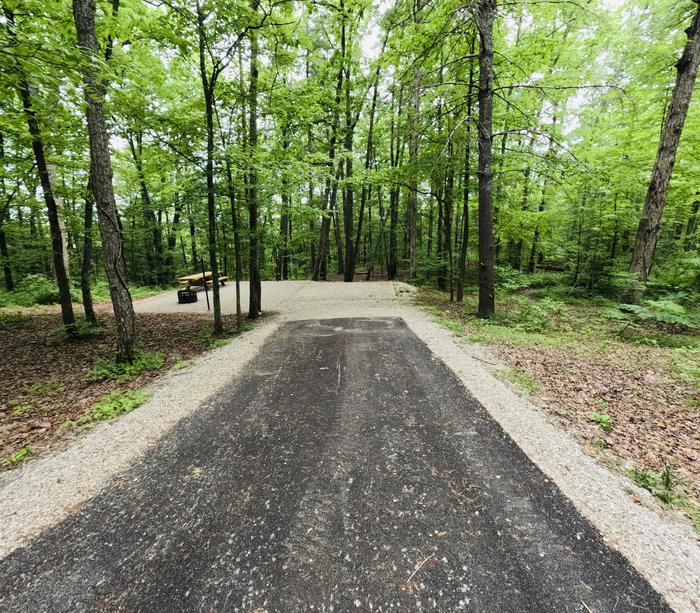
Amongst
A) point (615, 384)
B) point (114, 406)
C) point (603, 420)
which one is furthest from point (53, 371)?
point (615, 384)

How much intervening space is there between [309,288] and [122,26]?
1095 centimetres

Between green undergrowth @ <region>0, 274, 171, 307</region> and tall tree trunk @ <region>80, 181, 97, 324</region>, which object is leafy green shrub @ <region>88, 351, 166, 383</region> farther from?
green undergrowth @ <region>0, 274, 171, 307</region>

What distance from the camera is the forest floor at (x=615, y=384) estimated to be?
3176 mm

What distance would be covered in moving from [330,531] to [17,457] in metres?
3.81

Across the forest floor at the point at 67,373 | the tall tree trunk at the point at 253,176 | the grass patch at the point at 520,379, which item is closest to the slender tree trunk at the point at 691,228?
the grass patch at the point at 520,379

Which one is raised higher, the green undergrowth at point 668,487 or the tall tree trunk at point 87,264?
the tall tree trunk at point 87,264

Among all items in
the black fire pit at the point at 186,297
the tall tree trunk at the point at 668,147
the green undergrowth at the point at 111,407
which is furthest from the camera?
the black fire pit at the point at 186,297

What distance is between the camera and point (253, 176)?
8594mm

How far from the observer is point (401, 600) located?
1937 mm

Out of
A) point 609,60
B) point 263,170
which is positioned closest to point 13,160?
point 263,170

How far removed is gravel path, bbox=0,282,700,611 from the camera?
2.21m

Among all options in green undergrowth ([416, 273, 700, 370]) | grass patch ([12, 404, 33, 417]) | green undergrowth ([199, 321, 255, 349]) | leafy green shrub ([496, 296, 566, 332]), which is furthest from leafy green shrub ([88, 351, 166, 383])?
leafy green shrub ([496, 296, 566, 332])

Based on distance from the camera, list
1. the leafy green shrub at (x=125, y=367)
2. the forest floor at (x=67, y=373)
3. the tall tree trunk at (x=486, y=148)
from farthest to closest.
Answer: the tall tree trunk at (x=486, y=148)
the leafy green shrub at (x=125, y=367)
the forest floor at (x=67, y=373)

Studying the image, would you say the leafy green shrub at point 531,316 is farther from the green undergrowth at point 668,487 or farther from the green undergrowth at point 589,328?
the green undergrowth at point 668,487
